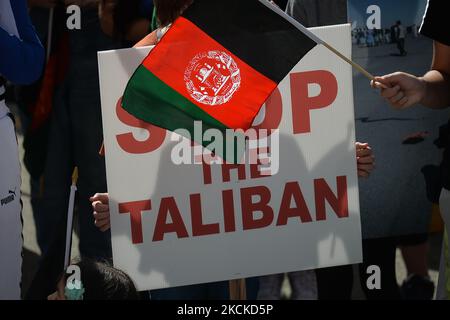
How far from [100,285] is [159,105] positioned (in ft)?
1.99

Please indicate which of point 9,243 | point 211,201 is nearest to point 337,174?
point 211,201

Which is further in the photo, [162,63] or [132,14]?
[132,14]

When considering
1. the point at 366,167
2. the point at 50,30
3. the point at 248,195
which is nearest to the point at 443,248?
the point at 366,167

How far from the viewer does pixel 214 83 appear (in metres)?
3.44

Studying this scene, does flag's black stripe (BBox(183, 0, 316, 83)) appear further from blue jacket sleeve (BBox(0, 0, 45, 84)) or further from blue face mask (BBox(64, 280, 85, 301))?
blue face mask (BBox(64, 280, 85, 301))

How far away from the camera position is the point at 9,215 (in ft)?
12.3

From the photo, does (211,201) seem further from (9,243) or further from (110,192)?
(9,243)

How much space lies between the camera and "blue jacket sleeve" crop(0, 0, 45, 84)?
361 centimetres

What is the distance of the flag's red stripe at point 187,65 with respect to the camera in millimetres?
3408

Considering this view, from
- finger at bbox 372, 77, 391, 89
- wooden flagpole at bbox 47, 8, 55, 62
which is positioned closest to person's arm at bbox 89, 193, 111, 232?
finger at bbox 372, 77, 391, 89

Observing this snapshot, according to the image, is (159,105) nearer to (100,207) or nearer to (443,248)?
(100,207)

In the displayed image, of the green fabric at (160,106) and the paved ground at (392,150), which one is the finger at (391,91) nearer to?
the green fabric at (160,106)
